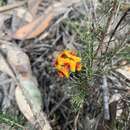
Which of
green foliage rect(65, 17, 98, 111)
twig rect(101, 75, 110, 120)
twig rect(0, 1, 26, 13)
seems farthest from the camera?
twig rect(0, 1, 26, 13)

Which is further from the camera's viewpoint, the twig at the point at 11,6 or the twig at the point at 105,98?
the twig at the point at 11,6

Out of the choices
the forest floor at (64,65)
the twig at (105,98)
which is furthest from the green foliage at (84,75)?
the twig at (105,98)

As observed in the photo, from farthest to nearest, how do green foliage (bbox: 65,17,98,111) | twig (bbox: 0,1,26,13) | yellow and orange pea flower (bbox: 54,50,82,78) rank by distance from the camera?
twig (bbox: 0,1,26,13) → yellow and orange pea flower (bbox: 54,50,82,78) → green foliage (bbox: 65,17,98,111)

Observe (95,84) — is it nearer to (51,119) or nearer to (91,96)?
(91,96)

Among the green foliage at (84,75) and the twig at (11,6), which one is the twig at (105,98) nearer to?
the green foliage at (84,75)

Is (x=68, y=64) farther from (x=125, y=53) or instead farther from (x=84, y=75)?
(x=125, y=53)

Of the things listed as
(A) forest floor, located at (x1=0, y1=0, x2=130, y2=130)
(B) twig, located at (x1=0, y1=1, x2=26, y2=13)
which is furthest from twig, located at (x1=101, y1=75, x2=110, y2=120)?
(B) twig, located at (x1=0, y1=1, x2=26, y2=13)

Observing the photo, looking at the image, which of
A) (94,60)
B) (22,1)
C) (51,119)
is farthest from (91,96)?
(22,1)

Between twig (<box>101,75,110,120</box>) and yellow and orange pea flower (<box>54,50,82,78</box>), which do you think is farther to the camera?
twig (<box>101,75,110,120</box>)

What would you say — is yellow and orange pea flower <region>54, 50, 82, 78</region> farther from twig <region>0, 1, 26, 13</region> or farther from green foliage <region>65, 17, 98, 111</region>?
twig <region>0, 1, 26, 13</region>

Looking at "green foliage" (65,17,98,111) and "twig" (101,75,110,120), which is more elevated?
"green foliage" (65,17,98,111)

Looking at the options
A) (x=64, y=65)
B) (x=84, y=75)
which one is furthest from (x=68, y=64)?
(x=84, y=75)

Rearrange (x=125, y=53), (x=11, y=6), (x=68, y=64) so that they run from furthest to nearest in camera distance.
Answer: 1. (x=11, y=6)
2. (x=125, y=53)
3. (x=68, y=64)
